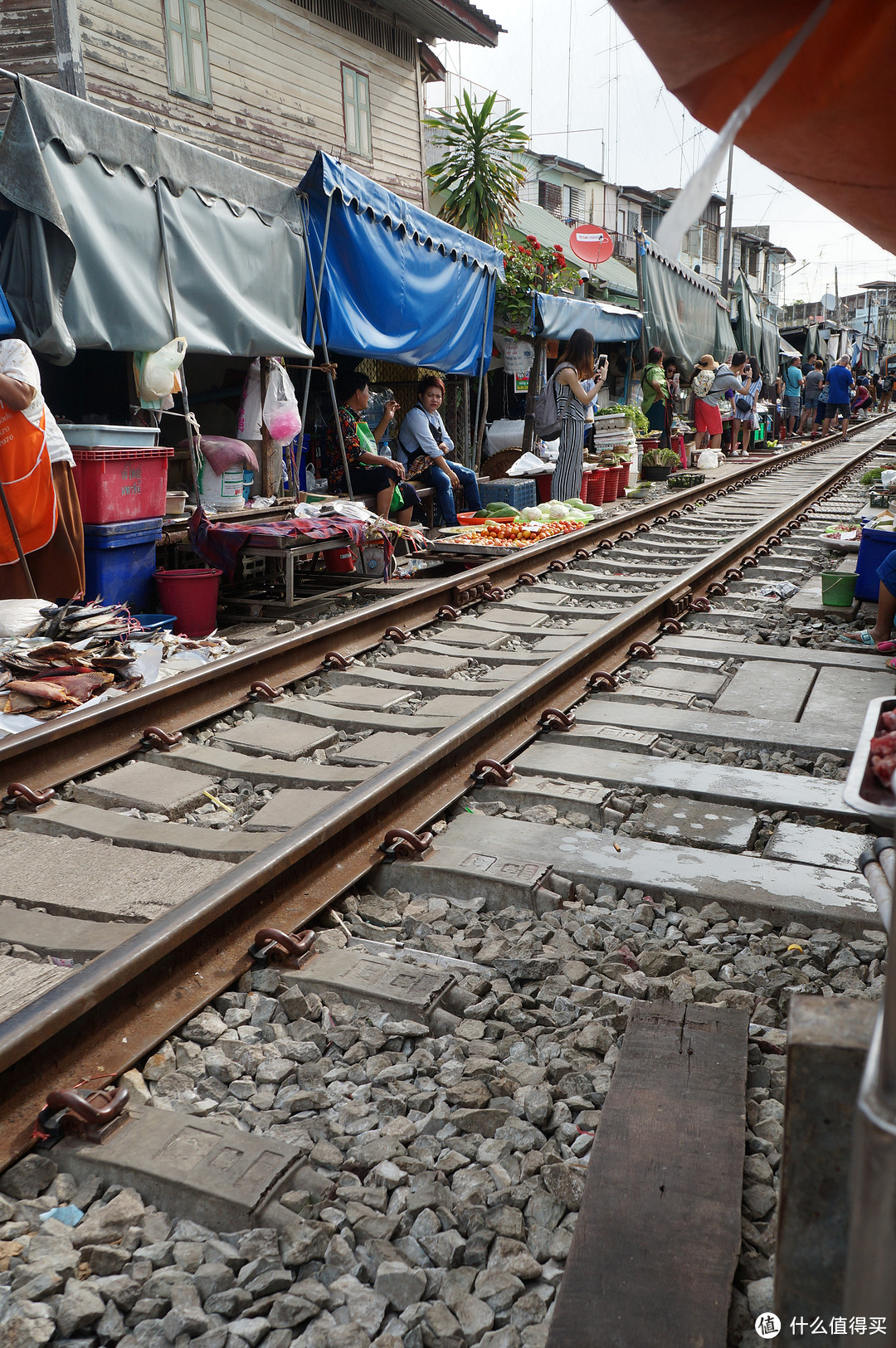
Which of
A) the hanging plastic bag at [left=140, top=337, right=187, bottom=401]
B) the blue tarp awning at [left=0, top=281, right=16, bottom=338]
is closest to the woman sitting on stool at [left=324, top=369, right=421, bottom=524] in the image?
the hanging plastic bag at [left=140, top=337, right=187, bottom=401]

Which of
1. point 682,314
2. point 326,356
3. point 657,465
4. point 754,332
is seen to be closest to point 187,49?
point 326,356

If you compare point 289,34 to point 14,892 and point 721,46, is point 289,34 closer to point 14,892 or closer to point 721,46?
point 14,892

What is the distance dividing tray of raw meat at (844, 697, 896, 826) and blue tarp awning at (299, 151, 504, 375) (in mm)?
8584

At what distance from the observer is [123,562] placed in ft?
22.4

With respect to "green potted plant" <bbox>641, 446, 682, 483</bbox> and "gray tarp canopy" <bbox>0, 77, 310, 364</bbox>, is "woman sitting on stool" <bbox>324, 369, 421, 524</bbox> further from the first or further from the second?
"green potted plant" <bbox>641, 446, 682, 483</bbox>

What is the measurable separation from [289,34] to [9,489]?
30.5 ft

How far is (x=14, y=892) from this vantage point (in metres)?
3.12

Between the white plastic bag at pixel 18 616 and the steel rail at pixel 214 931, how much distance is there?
2.69 m

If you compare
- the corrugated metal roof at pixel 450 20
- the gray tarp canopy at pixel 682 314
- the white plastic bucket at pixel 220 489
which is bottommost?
the white plastic bucket at pixel 220 489

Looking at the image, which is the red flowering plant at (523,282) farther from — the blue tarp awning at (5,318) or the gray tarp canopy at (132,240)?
the blue tarp awning at (5,318)

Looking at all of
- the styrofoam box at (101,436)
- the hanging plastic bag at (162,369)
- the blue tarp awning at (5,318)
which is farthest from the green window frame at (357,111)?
the blue tarp awning at (5,318)

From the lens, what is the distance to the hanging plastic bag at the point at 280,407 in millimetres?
9586

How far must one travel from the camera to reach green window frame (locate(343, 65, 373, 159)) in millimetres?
13594

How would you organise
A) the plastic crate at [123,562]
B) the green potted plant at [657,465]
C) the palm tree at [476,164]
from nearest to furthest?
the plastic crate at [123,562] → the palm tree at [476,164] → the green potted plant at [657,465]
